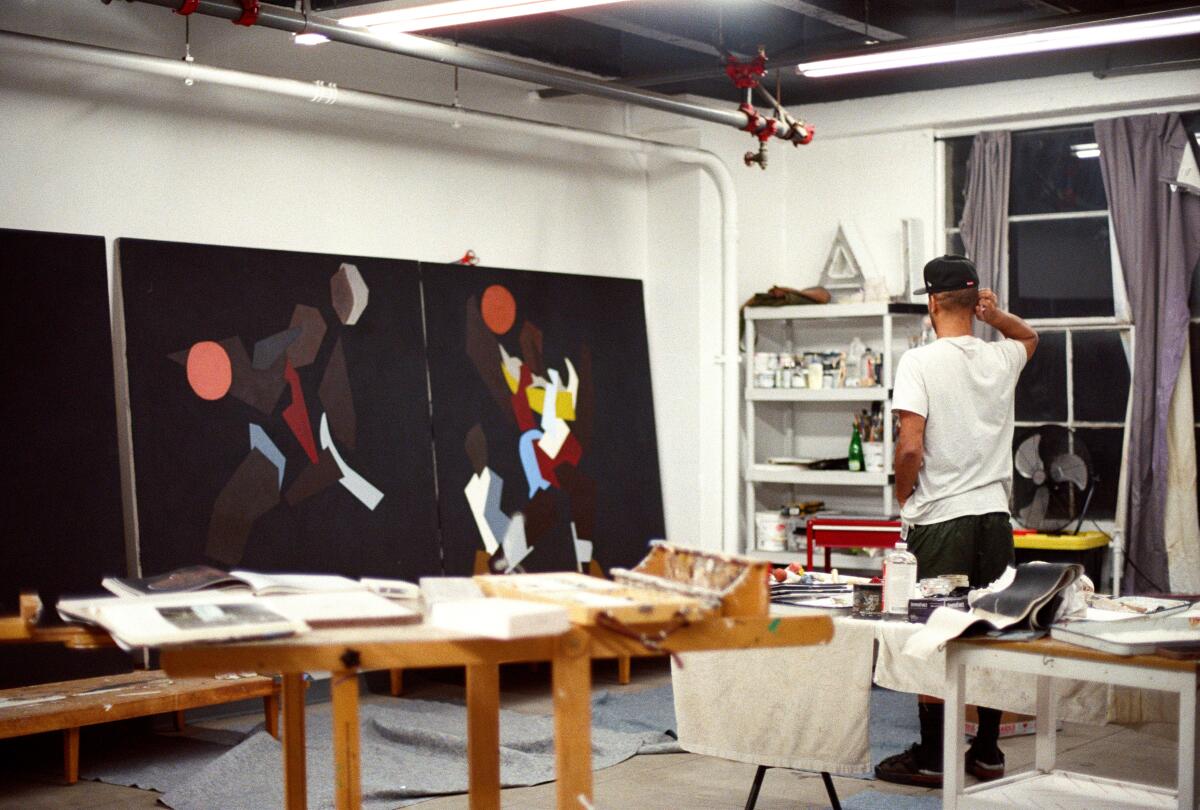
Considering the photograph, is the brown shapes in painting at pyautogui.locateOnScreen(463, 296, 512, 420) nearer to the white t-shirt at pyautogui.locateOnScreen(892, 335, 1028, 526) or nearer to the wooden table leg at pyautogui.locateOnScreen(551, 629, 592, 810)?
the white t-shirt at pyautogui.locateOnScreen(892, 335, 1028, 526)

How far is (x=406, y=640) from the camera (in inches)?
101

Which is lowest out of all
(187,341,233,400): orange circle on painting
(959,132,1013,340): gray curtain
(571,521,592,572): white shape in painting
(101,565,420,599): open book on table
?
(571,521,592,572): white shape in painting

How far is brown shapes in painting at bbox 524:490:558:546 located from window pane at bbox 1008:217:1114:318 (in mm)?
3082

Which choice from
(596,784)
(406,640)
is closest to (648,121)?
(596,784)

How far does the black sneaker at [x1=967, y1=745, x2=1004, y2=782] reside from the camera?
5.00 m

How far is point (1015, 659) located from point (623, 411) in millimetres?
4952

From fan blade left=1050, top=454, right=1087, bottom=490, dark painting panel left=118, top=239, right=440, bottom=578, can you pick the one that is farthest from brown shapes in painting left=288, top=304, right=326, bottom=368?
fan blade left=1050, top=454, right=1087, bottom=490

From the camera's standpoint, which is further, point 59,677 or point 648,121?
point 648,121

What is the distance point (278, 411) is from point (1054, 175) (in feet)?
15.7

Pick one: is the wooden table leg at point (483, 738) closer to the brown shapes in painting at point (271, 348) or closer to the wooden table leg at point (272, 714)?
the wooden table leg at point (272, 714)

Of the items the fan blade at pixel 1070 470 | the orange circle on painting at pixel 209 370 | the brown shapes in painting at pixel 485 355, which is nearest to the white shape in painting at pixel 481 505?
the brown shapes in painting at pixel 485 355

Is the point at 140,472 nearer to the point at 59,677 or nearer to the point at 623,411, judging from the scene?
the point at 59,677

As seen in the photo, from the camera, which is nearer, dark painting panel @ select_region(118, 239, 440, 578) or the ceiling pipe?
the ceiling pipe

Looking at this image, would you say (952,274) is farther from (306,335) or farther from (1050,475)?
(306,335)
